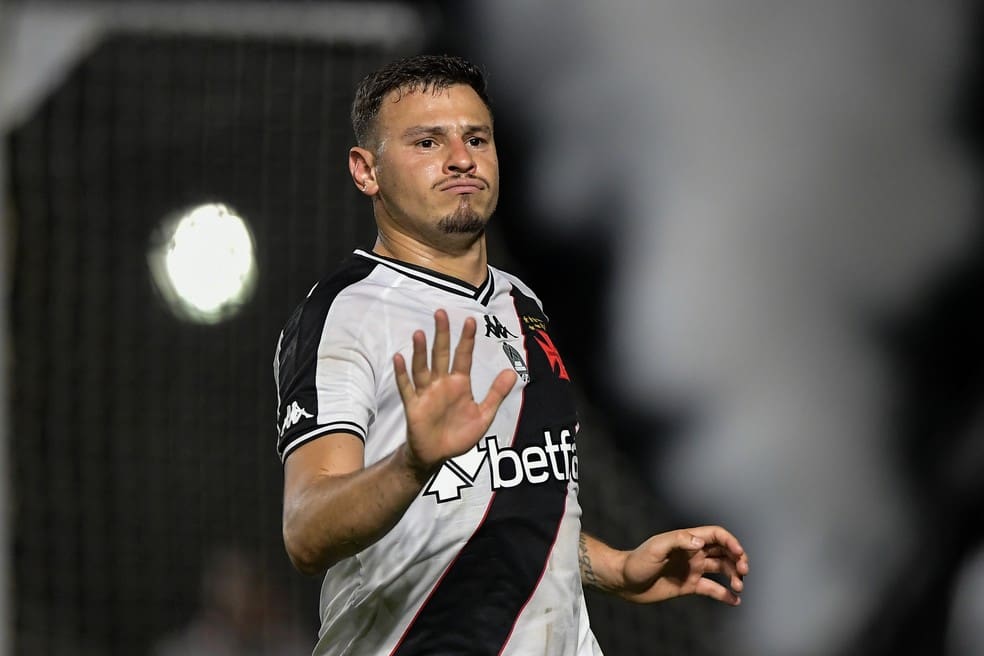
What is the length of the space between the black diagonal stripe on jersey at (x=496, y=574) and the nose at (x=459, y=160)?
431mm

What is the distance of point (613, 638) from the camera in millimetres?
5125

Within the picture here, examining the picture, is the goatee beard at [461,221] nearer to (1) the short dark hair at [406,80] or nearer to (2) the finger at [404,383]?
(1) the short dark hair at [406,80]

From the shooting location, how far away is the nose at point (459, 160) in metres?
2.24

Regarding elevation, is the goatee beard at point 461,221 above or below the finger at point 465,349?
above

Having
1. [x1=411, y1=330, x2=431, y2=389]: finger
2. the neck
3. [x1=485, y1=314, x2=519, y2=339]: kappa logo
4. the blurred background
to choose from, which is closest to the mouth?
the neck

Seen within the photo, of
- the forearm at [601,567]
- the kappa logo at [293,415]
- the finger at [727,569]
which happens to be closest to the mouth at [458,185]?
the kappa logo at [293,415]

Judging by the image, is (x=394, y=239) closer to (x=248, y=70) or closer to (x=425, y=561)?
(x=425, y=561)

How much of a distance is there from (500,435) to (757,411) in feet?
9.27

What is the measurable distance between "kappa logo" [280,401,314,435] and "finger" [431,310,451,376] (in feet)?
1.08

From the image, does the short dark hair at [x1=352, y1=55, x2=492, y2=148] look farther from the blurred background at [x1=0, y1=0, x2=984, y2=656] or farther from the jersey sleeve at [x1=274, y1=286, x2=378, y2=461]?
the blurred background at [x1=0, y1=0, x2=984, y2=656]

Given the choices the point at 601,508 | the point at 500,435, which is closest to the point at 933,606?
the point at 601,508

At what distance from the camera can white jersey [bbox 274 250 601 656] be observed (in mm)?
2062

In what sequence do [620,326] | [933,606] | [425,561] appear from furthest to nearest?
[620,326], [933,606], [425,561]

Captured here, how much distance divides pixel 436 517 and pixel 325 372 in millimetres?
Answer: 303
